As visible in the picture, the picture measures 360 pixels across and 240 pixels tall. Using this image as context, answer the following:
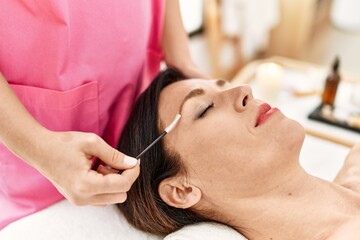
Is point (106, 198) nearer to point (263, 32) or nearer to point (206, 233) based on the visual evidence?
point (206, 233)

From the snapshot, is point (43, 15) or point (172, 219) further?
point (172, 219)

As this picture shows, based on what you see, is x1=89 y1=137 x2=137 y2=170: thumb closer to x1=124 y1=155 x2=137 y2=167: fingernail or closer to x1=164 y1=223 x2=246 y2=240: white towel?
x1=124 y1=155 x2=137 y2=167: fingernail

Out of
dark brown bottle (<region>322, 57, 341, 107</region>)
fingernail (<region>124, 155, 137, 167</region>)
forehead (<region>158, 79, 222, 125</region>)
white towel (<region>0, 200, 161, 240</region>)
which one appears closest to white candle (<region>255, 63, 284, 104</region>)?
dark brown bottle (<region>322, 57, 341, 107</region>)

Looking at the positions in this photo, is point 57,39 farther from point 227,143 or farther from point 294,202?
point 294,202

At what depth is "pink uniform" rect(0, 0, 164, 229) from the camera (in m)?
0.99

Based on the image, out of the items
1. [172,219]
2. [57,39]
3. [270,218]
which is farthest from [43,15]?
[270,218]

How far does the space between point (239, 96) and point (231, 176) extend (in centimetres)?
23

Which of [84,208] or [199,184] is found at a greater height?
[199,184]

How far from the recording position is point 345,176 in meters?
1.41

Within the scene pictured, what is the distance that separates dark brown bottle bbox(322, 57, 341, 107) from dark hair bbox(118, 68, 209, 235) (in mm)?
1055

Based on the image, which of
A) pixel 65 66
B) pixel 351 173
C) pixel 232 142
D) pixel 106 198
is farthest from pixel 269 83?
pixel 106 198

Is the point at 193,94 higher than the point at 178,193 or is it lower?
higher

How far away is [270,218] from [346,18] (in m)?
3.74

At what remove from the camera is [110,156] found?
89cm
